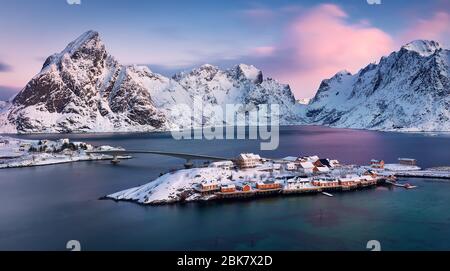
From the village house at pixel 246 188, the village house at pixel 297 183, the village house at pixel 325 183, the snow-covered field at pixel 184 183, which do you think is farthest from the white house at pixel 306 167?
the village house at pixel 246 188

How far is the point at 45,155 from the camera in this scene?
111m

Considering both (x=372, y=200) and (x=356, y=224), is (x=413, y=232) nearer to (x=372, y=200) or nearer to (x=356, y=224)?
(x=356, y=224)

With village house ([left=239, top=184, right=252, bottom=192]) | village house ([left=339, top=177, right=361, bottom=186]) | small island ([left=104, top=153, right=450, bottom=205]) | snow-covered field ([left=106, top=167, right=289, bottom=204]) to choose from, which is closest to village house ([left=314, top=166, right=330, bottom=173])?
small island ([left=104, top=153, right=450, bottom=205])

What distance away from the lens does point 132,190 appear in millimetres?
60250

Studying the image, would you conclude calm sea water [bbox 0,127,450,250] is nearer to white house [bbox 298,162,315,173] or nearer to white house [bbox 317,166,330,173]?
white house [bbox 317,166,330,173]

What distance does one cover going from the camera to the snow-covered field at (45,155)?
4048 inches

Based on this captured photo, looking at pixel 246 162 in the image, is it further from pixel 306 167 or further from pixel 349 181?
pixel 349 181

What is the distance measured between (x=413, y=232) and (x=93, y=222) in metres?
33.7

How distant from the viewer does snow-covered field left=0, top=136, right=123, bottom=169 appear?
337 ft

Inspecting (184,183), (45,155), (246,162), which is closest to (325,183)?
(246,162)
